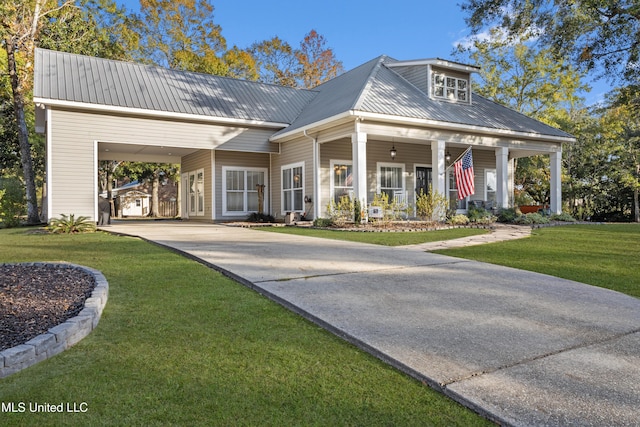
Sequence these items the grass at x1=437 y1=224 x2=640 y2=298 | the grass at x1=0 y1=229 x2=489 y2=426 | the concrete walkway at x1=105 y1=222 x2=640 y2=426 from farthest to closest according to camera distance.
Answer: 1. the grass at x1=437 y1=224 x2=640 y2=298
2. the concrete walkway at x1=105 y1=222 x2=640 y2=426
3. the grass at x1=0 y1=229 x2=489 y2=426

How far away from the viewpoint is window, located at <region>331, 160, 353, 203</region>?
13637mm

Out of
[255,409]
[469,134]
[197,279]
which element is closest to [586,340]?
[255,409]

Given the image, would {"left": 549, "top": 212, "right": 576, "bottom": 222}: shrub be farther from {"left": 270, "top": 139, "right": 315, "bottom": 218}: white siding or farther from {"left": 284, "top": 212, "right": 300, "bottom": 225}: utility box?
{"left": 284, "top": 212, "right": 300, "bottom": 225}: utility box

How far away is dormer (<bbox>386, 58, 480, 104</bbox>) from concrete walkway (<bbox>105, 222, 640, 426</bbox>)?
10249 millimetres

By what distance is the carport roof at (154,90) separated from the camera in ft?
39.5

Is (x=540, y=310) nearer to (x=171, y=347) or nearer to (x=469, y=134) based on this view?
(x=171, y=347)

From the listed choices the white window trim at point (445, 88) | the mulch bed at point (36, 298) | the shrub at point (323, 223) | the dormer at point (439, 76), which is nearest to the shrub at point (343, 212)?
the shrub at point (323, 223)

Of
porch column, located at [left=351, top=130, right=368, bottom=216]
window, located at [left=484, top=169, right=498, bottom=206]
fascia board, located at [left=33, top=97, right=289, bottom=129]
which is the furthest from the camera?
window, located at [left=484, top=169, right=498, bottom=206]

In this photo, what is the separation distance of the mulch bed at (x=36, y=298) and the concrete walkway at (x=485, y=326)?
1547mm

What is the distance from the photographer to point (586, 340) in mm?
2898

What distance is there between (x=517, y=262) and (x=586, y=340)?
3.05m

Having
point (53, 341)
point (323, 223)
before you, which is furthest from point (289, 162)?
point (53, 341)

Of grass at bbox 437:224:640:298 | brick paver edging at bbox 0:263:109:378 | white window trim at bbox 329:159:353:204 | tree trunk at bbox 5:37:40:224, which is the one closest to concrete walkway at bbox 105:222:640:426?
grass at bbox 437:224:640:298

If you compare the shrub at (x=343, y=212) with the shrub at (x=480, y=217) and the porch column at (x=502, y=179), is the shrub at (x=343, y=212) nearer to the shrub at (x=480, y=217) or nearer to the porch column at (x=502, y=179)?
the shrub at (x=480, y=217)
